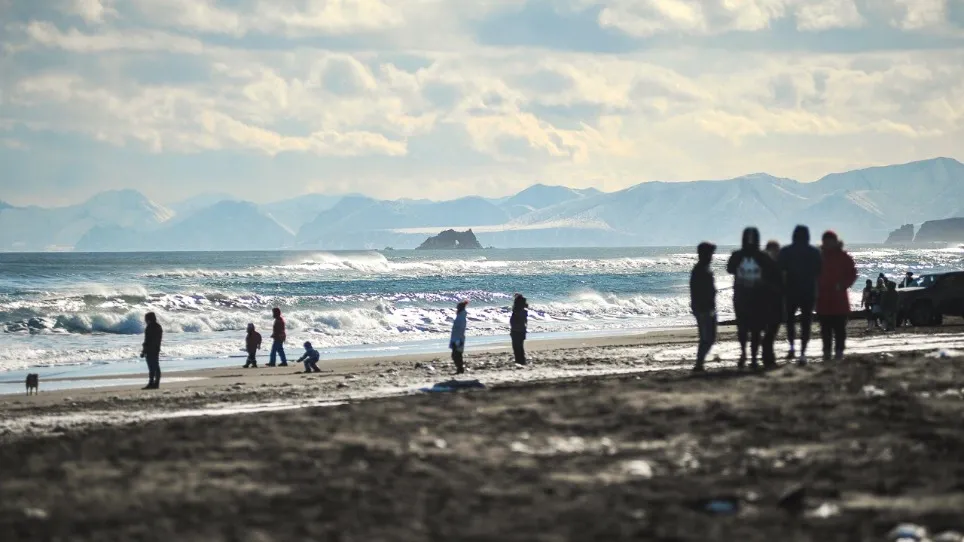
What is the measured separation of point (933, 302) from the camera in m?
30.8

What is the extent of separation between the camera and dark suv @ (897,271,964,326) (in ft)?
101

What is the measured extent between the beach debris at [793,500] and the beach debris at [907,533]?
2.17 feet

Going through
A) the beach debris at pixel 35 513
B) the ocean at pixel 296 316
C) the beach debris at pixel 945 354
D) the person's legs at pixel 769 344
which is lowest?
the ocean at pixel 296 316

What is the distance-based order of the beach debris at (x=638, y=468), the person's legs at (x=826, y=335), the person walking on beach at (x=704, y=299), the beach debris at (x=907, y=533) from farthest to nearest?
1. the person's legs at (x=826, y=335)
2. the person walking on beach at (x=704, y=299)
3. the beach debris at (x=638, y=468)
4. the beach debris at (x=907, y=533)

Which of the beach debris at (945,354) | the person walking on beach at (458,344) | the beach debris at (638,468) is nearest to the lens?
the beach debris at (638,468)

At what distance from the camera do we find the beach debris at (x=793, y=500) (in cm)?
691

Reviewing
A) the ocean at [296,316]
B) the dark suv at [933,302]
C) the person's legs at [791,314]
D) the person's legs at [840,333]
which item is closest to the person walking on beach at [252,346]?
the ocean at [296,316]

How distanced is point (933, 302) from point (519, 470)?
25139mm

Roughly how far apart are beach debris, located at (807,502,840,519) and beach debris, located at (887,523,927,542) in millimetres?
449

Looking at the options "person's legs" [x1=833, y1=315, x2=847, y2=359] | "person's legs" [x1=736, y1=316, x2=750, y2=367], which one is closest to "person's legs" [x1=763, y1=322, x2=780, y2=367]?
"person's legs" [x1=736, y1=316, x2=750, y2=367]

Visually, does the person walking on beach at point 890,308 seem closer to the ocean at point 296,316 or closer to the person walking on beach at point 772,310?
the ocean at point 296,316

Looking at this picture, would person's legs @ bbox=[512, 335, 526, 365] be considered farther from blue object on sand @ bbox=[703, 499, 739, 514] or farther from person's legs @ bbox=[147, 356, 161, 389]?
blue object on sand @ bbox=[703, 499, 739, 514]

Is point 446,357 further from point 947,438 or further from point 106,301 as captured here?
point 106,301

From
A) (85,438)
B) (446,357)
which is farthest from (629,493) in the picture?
(446,357)
